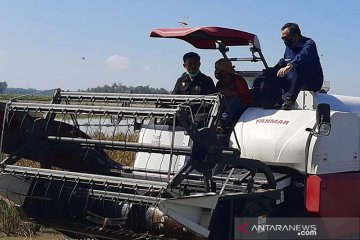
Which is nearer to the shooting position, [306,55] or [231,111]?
[231,111]

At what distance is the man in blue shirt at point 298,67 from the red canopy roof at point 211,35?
0.39 metres

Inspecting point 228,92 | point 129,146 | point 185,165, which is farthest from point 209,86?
point 185,165

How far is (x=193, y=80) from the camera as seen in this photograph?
6695 millimetres

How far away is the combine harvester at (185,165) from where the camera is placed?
483 centimetres

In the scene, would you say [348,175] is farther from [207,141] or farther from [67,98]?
[67,98]

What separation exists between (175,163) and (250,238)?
127cm

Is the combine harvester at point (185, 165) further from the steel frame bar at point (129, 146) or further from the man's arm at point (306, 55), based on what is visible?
the man's arm at point (306, 55)

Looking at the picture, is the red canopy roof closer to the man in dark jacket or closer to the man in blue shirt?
the man in dark jacket

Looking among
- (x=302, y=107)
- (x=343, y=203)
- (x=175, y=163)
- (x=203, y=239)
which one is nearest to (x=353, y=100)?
(x=302, y=107)

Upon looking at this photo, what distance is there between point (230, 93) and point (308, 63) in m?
0.93

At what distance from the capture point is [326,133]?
197 inches

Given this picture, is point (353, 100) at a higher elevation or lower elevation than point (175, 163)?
higher

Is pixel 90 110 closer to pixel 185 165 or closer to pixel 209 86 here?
pixel 185 165

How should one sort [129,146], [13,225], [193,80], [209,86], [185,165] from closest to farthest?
[185,165] < [129,146] < [209,86] < [193,80] < [13,225]
